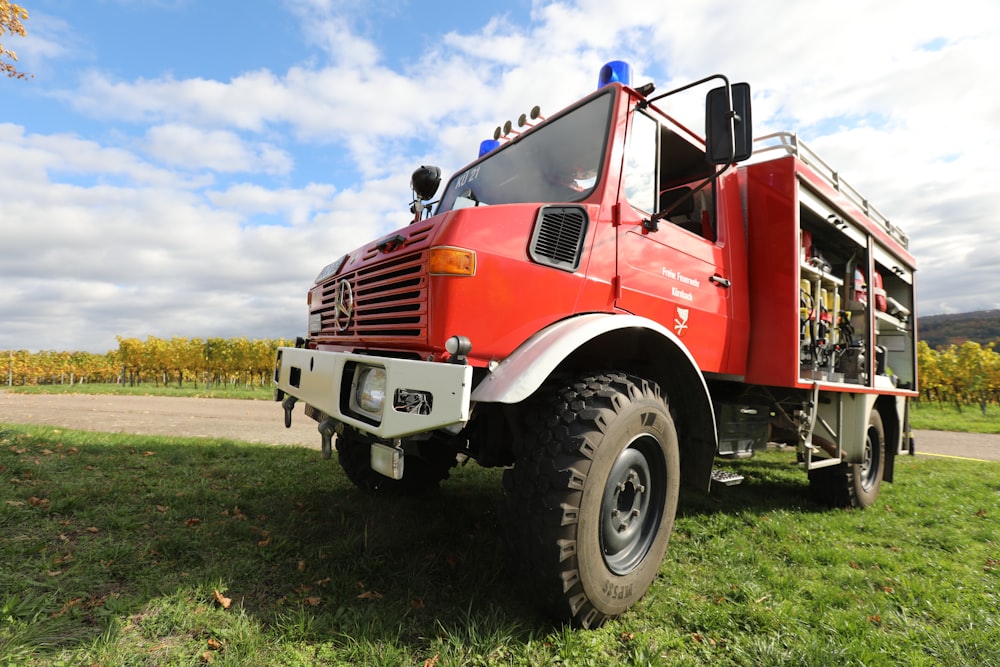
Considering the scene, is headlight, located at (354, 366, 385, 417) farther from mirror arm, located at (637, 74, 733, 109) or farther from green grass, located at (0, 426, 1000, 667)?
mirror arm, located at (637, 74, 733, 109)

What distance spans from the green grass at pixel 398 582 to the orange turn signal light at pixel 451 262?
5.22 feet

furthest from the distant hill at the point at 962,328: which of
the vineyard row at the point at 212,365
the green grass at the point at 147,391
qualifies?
the green grass at the point at 147,391

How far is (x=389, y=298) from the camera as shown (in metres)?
2.65

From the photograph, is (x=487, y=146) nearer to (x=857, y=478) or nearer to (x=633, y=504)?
(x=633, y=504)

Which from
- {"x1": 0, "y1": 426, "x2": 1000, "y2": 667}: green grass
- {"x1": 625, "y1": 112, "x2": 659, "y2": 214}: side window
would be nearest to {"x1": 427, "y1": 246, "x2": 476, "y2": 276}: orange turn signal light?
{"x1": 625, "y1": 112, "x2": 659, "y2": 214}: side window

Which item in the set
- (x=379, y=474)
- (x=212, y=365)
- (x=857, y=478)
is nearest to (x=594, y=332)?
(x=379, y=474)

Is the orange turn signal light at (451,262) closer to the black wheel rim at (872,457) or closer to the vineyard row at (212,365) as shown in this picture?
the black wheel rim at (872,457)

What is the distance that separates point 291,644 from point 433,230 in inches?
73.9

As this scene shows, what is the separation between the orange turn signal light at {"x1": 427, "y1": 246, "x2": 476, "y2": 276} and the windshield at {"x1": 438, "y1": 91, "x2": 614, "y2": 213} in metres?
0.91

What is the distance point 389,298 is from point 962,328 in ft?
581

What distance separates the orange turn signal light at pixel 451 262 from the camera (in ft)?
7.15

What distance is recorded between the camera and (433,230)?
2.31 metres

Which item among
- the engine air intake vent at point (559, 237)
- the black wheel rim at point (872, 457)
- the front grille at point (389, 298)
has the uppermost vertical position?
the engine air intake vent at point (559, 237)

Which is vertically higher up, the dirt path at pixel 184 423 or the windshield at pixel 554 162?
the windshield at pixel 554 162
